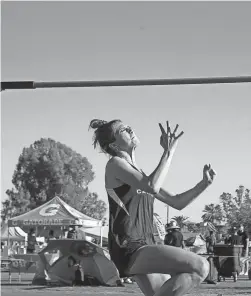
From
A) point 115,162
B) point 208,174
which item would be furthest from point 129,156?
point 208,174

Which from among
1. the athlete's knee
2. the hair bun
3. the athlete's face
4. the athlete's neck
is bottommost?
the athlete's knee

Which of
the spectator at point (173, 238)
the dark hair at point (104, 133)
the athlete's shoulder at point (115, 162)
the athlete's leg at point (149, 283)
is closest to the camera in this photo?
the athlete's leg at point (149, 283)

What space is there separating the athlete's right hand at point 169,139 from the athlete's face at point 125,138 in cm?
38

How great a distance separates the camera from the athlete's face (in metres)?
5.82

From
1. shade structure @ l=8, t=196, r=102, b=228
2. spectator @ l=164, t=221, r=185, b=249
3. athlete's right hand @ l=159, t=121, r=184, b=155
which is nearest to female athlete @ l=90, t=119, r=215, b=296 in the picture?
athlete's right hand @ l=159, t=121, r=184, b=155

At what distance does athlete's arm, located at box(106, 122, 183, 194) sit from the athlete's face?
8.0 inches

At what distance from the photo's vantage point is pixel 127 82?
667cm

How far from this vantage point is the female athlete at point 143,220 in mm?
5148

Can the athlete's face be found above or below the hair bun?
below

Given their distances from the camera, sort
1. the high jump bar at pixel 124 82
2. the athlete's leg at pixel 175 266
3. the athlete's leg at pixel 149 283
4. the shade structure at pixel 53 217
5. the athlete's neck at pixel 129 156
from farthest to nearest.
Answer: the shade structure at pixel 53 217
the high jump bar at pixel 124 82
the athlete's neck at pixel 129 156
the athlete's leg at pixel 149 283
the athlete's leg at pixel 175 266

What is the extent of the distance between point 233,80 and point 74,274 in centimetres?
1309

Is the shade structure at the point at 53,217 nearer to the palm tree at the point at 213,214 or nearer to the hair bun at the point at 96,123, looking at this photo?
the hair bun at the point at 96,123

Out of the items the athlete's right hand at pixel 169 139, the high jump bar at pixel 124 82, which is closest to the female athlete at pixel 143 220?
the athlete's right hand at pixel 169 139

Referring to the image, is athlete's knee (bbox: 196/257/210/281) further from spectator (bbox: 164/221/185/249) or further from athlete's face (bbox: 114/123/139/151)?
spectator (bbox: 164/221/185/249)
